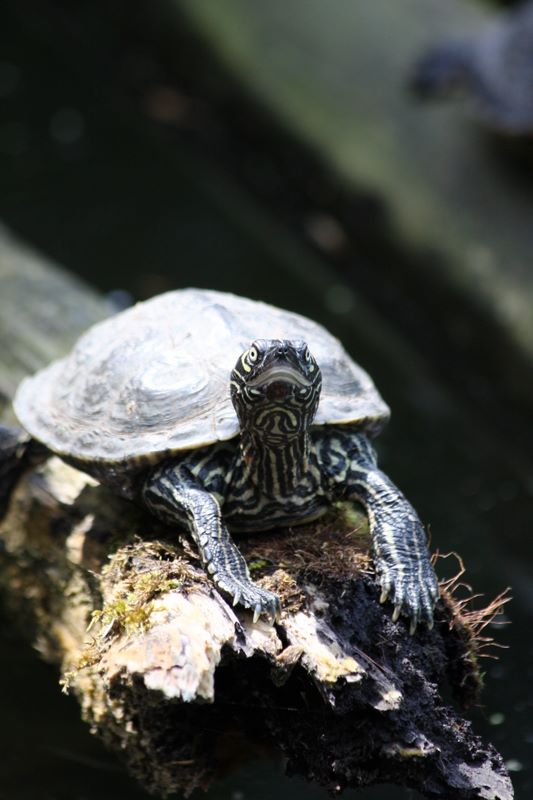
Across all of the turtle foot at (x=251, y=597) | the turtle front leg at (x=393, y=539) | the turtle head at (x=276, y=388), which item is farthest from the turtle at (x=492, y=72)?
the turtle foot at (x=251, y=597)

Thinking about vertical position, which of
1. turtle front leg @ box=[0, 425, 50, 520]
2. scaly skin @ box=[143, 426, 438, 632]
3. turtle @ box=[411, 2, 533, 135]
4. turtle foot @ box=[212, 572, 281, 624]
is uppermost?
turtle @ box=[411, 2, 533, 135]

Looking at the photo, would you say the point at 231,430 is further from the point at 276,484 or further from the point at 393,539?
the point at 393,539

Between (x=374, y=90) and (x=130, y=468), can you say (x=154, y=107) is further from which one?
(x=130, y=468)

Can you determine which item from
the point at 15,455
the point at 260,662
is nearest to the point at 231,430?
the point at 260,662

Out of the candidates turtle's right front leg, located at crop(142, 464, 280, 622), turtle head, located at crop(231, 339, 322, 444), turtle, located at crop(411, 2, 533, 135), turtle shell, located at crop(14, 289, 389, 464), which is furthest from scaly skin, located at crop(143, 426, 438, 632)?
turtle, located at crop(411, 2, 533, 135)

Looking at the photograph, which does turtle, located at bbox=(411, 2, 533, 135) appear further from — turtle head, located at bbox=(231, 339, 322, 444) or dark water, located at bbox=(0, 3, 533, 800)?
turtle head, located at bbox=(231, 339, 322, 444)

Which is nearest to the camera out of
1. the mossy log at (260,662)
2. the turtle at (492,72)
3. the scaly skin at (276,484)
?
the mossy log at (260,662)

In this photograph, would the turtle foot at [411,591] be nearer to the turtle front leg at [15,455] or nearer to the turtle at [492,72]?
the turtle front leg at [15,455]
